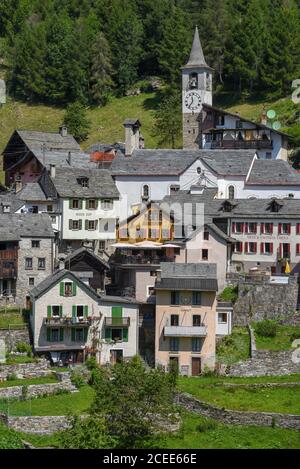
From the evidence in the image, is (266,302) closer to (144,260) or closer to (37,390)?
(144,260)

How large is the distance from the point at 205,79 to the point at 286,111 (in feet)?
44.4

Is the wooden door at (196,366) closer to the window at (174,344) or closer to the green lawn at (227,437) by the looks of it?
the window at (174,344)

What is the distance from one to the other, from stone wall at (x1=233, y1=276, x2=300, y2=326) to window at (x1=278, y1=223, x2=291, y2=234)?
6.61 m

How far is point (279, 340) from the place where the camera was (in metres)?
75.6

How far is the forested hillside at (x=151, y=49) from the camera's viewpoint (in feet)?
445

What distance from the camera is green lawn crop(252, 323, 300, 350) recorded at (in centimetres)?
7450

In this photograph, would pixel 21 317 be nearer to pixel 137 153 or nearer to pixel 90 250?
pixel 90 250

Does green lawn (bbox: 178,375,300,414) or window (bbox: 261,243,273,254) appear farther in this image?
window (bbox: 261,243,273,254)

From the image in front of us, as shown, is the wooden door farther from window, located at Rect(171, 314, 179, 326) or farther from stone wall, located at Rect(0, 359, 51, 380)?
stone wall, located at Rect(0, 359, 51, 380)

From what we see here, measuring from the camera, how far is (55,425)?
208 ft

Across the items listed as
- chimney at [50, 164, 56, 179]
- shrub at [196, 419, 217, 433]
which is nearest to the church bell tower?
chimney at [50, 164, 56, 179]

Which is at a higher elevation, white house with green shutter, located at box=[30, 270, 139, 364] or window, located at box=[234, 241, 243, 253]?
window, located at box=[234, 241, 243, 253]

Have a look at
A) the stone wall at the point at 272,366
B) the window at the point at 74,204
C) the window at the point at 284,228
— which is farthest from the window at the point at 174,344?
the window at the point at 74,204
